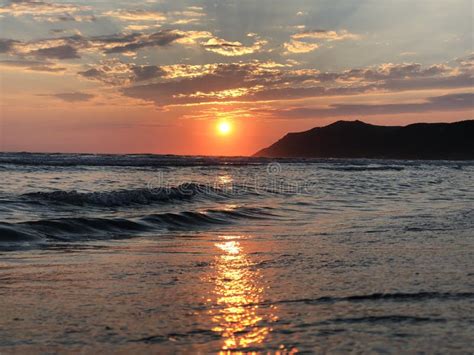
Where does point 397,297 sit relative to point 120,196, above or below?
below

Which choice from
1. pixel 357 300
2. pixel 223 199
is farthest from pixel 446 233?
pixel 223 199

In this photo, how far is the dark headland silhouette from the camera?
142625 mm

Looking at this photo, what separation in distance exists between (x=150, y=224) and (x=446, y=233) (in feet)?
19.0

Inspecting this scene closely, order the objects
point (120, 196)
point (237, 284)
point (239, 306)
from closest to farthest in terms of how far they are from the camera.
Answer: point (239, 306)
point (237, 284)
point (120, 196)

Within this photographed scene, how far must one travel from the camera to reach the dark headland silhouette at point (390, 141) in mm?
142625

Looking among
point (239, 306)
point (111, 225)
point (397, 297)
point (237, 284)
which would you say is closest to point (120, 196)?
point (111, 225)

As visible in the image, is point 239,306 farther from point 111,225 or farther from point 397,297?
point 111,225

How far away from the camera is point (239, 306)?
440 cm

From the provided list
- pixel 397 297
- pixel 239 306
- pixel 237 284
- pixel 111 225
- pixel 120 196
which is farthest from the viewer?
pixel 120 196

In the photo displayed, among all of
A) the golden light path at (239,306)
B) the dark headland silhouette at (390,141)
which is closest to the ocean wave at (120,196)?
the golden light path at (239,306)

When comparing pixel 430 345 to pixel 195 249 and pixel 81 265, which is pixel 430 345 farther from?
pixel 195 249

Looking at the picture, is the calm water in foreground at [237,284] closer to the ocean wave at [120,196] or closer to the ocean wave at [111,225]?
the ocean wave at [111,225]

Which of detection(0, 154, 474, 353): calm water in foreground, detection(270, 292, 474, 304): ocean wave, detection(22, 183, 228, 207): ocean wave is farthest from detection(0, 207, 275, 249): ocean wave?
detection(270, 292, 474, 304): ocean wave

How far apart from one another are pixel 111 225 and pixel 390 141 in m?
161
